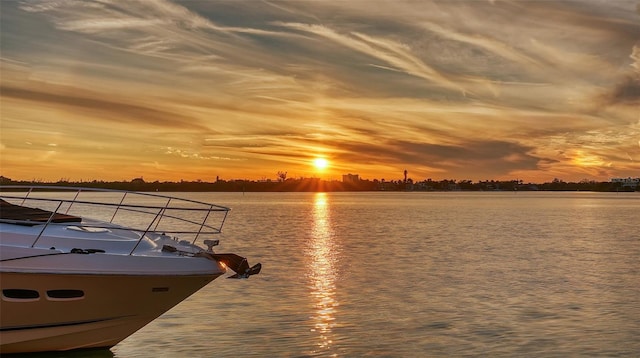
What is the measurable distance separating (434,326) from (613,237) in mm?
40066

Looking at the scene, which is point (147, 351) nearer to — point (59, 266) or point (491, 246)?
point (59, 266)

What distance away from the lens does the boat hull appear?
11852 mm

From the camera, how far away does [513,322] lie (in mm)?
18297

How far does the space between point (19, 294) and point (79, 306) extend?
1.04 metres

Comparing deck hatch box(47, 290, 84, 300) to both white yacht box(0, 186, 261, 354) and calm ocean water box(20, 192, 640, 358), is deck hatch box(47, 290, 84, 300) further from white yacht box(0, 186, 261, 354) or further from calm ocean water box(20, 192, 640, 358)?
calm ocean water box(20, 192, 640, 358)

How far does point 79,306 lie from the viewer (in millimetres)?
12305

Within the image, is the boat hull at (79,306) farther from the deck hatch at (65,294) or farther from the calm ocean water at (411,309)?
the calm ocean water at (411,309)

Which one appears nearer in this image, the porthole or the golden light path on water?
the porthole

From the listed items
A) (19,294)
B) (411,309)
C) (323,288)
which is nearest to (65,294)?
(19,294)

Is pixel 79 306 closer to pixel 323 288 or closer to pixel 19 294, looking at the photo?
pixel 19 294

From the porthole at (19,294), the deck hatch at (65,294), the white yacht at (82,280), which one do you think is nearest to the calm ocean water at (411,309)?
the white yacht at (82,280)

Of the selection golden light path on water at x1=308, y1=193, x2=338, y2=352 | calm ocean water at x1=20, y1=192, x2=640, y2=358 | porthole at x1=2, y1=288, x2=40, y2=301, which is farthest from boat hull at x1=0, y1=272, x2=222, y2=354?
golden light path on water at x1=308, y1=193, x2=338, y2=352

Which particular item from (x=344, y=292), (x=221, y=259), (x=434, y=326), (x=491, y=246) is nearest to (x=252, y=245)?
(x=491, y=246)

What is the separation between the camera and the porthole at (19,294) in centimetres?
1177
